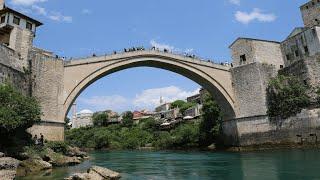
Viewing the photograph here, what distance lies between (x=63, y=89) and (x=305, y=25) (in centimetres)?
2523

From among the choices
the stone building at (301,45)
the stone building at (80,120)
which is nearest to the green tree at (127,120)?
the stone building at (80,120)

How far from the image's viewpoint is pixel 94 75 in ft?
76.5

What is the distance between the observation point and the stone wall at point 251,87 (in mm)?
25953

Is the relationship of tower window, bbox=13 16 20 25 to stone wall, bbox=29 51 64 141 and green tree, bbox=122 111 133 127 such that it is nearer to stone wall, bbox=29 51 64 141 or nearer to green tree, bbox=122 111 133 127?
stone wall, bbox=29 51 64 141

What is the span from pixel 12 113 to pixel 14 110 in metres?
0.54

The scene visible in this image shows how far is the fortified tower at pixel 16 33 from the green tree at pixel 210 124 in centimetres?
1749

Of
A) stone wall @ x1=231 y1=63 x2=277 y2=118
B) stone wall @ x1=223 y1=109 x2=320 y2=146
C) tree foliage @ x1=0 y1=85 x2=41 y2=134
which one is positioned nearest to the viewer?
tree foliage @ x1=0 y1=85 x2=41 y2=134

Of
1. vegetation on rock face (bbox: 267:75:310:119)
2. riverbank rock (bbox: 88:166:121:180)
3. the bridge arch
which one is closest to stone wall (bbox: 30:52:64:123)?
the bridge arch

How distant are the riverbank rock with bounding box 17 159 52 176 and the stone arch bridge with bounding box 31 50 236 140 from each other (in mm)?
5233

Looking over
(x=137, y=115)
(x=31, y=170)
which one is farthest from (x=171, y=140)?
(x=137, y=115)

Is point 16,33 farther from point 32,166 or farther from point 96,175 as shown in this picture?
point 96,175

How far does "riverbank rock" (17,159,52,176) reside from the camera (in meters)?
13.3

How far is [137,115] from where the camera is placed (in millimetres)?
69688

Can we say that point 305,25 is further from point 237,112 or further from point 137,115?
point 137,115
